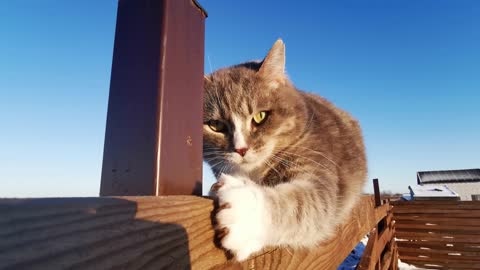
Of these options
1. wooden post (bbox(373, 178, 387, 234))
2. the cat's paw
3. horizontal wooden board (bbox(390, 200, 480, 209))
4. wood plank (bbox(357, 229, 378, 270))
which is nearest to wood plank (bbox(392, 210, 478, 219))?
horizontal wooden board (bbox(390, 200, 480, 209))

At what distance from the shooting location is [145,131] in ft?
Result: 2.27

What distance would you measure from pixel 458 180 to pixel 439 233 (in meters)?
28.5

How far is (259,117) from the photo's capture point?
200 cm

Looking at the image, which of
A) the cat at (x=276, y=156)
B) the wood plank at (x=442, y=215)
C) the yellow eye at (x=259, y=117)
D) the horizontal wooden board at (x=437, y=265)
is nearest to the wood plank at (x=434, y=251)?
the horizontal wooden board at (x=437, y=265)

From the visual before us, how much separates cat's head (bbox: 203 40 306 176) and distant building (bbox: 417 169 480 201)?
1197 inches

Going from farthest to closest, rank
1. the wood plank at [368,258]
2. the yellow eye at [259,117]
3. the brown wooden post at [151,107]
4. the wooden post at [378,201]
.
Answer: the wooden post at [378,201]
the wood plank at [368,258]
the yellow eye at [259,117]
the brown wooden post at [151,107]

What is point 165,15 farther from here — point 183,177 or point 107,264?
point 107,264

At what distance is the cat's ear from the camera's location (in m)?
2.11

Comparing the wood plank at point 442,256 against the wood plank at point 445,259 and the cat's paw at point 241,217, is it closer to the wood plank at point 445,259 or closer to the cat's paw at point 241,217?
the wood plank at point 445,259

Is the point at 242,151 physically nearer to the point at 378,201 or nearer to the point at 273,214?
the point at 273,214

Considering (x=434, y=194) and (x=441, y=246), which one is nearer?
(x=441, y=246)

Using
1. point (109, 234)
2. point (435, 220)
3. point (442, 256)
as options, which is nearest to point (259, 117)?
point (109, 234)

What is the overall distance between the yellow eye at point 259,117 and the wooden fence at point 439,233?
6706 millimetres

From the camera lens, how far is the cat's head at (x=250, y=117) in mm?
1854
